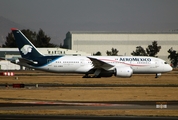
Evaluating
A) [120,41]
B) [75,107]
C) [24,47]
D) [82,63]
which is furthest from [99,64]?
[120,41]

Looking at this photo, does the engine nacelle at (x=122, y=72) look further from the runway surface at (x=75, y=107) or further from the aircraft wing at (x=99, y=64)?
the runway surface at (x=75, y=107)

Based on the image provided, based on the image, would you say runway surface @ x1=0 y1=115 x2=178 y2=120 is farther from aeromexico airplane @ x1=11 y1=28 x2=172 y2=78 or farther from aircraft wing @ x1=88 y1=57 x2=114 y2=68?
aircraft wing @ x1=88 y1=57 x2=114 y2=68

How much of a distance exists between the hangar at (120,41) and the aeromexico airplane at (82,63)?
84743 millimetres

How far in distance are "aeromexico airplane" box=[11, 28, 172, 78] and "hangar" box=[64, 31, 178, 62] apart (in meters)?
84.7

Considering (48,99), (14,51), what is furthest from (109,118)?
(14,51)

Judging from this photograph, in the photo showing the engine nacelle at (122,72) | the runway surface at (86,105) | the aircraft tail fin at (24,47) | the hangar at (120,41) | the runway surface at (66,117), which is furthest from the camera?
the hangar at (120,41)

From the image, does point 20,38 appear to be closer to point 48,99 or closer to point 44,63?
point 44,63

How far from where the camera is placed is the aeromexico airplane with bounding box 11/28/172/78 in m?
65.1

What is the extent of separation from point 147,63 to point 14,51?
6450 centimetres

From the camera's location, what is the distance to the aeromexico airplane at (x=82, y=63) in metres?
65.1

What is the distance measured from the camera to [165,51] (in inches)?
6181

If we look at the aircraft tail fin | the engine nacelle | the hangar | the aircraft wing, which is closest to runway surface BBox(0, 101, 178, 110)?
the engine nacelle

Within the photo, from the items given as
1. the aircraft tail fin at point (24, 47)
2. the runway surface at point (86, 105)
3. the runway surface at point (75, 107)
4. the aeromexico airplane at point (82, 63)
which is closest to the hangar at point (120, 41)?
the aeromexico airplane at point (82, 63)

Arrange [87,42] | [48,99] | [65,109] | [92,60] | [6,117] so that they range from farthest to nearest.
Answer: [87,42] < [92,60] < [48,99] < [65,109] < [6,117]
